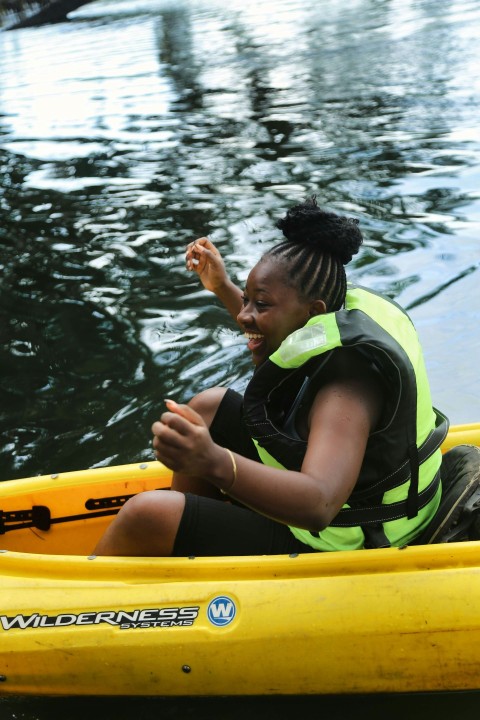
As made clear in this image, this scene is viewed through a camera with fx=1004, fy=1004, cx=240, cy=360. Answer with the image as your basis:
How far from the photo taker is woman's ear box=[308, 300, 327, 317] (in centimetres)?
241

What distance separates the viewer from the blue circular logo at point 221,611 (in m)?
2.55

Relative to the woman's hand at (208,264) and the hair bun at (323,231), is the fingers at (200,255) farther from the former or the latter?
the hair bun at (323,231)

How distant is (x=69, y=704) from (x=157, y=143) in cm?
786

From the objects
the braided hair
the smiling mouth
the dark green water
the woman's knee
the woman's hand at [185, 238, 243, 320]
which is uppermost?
the braided hair

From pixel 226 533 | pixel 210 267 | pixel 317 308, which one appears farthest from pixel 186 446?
pixel 210 267

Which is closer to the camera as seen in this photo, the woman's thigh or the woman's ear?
the woman's ear

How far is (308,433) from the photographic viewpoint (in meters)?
2.37

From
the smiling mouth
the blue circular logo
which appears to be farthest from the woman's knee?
the blue circular logo

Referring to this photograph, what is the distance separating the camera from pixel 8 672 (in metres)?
2.71

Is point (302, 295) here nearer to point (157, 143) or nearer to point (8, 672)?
point (8, 672)

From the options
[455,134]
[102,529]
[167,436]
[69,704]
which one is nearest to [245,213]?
[455,134]

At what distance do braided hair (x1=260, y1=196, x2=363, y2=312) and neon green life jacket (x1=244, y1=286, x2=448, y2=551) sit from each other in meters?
0.06

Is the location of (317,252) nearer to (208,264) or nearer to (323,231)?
(323,231)

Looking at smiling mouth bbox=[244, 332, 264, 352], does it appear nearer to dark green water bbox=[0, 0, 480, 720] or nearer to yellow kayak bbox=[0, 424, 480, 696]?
yellow kayak bbox=[0, 424, 480, 696]
